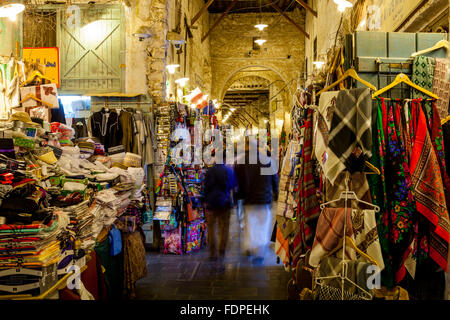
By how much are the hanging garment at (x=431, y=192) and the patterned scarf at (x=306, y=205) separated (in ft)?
2.14

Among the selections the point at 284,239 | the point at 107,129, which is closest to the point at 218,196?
the point at 107,129

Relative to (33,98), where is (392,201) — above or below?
below

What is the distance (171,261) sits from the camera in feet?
17.3

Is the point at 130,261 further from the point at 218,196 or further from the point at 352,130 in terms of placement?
the point at 352,130

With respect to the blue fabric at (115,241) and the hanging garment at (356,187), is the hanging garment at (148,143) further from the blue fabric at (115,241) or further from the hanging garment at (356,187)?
the hanging garment at (356,187)

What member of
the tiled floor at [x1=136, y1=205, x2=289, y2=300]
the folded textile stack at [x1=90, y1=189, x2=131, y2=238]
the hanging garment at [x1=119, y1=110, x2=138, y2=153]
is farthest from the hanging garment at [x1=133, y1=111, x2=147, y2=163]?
the folded textile stack at [x1=90, y1=189, x2=131, y2=238]

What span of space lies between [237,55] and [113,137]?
11.2m

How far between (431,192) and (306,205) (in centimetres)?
76

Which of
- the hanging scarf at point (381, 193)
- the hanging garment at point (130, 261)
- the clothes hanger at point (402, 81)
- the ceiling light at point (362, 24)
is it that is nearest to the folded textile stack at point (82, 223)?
the hanging garment at point (130, 261)

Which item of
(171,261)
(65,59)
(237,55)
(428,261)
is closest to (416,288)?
(428,261)

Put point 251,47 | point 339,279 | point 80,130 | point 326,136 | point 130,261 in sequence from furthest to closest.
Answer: point 251,47
point 80,130
point 130,261
point 326,136
point 339,279

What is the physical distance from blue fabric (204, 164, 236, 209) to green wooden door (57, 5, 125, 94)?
9.21 feet

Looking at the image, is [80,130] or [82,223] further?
[80,130]

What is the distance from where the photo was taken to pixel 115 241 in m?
3.39
